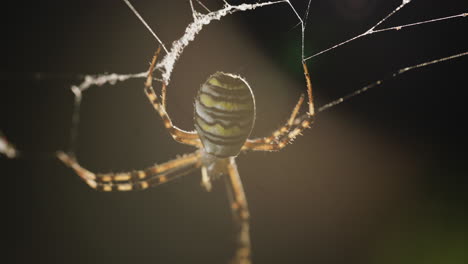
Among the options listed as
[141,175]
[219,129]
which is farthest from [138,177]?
[219,129]

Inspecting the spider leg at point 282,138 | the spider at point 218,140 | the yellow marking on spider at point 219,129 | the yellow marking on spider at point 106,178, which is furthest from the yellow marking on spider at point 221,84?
the yellow marking on spider at point 106,178

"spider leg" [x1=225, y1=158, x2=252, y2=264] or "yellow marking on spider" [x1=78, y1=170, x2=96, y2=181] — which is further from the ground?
"yellow marking on spider" [x1=78, y1=170, x2=96, y2=181]

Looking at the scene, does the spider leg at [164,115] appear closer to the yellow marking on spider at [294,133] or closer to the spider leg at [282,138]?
the spider leg at [282,138]

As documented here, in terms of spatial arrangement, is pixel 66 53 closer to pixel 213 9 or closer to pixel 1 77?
pixel 1 77

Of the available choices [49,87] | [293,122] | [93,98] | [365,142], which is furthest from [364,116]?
[49,87]

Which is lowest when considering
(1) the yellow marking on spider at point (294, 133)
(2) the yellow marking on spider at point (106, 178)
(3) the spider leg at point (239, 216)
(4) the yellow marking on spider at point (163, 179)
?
(3) the spider leg at point (239, 216)

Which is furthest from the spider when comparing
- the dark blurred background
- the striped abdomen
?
the dark blurred background

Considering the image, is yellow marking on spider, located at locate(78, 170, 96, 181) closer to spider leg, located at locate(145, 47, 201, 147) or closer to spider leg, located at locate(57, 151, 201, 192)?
spider leg, located at locate(57, 151, 201, 192)
